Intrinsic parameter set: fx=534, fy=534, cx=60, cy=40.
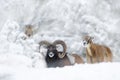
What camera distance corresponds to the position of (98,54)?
6.53 metres

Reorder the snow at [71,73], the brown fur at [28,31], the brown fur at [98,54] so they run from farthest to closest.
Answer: the brown fur at [28,31] → the brown fur at [98,54] → the snow at [71,73]

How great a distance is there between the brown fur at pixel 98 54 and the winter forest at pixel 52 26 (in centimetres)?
10

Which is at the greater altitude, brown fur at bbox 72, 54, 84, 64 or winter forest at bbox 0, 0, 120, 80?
winter forest at bbox 0, 0, 120, 80

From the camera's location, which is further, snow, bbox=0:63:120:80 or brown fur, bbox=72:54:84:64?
brown fur, bbox=72:54:84:64

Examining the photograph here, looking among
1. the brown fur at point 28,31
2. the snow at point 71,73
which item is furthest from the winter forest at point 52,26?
the snow at point 71,73

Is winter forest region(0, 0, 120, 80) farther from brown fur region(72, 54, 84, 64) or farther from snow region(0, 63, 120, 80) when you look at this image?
snow region(0, 63, 120, 80)

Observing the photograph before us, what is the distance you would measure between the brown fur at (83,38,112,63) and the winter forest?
4.0 inches

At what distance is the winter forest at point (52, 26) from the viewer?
21.5 ft

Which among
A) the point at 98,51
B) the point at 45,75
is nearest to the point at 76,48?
the point at 98,51

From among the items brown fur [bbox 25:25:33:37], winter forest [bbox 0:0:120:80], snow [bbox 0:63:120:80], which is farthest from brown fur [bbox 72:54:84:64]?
snow [bbox 0:63:120:80]

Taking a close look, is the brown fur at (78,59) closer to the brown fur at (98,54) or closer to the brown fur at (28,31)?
the brown fur at (98,54)

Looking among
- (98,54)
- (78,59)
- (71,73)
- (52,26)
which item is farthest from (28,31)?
(71,73)

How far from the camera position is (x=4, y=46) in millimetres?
6672

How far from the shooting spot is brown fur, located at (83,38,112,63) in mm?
6461
